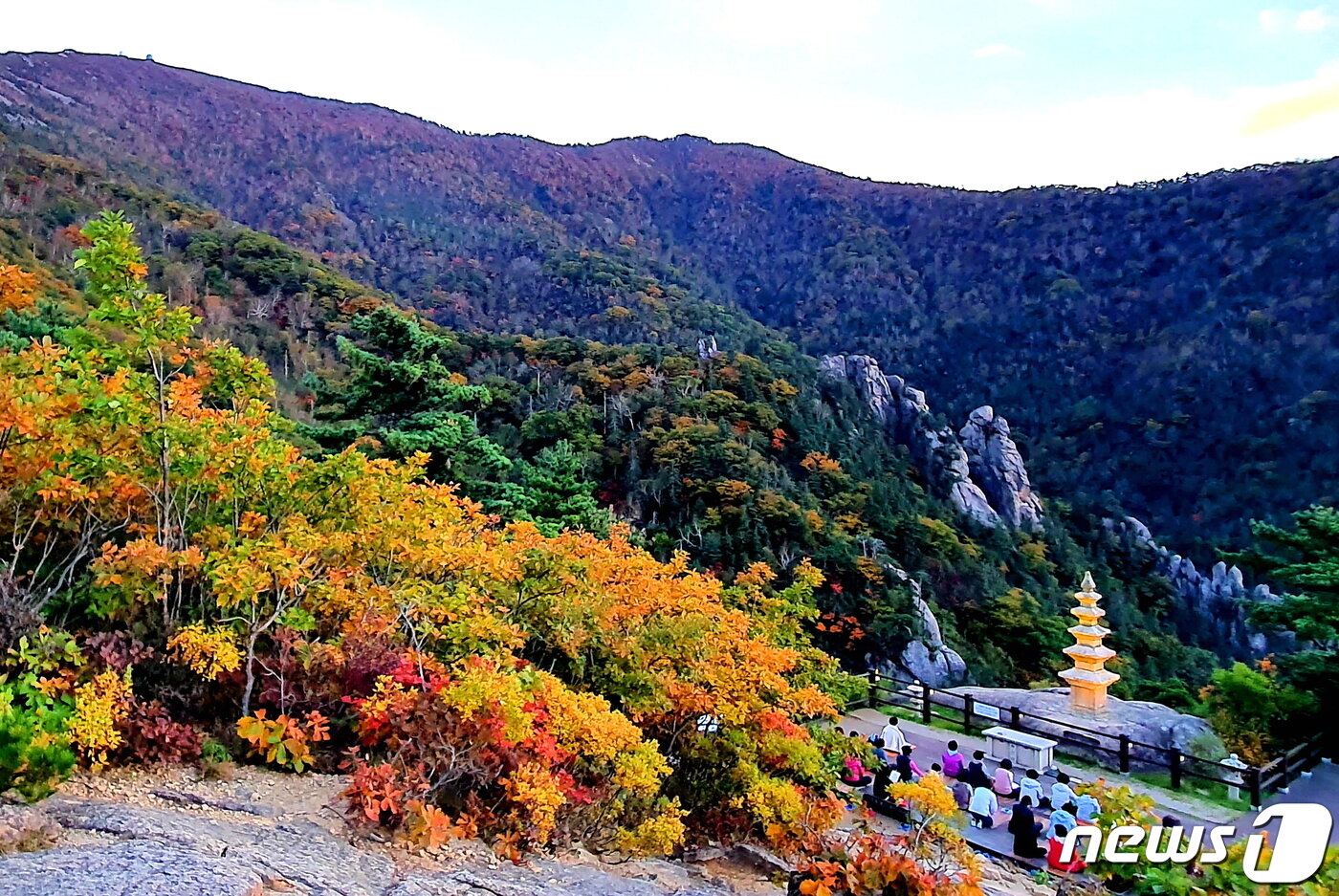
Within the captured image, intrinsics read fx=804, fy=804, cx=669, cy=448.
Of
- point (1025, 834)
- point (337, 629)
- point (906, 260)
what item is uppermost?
point (906, 260)

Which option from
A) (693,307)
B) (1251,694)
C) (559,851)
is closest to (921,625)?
(1251,694)

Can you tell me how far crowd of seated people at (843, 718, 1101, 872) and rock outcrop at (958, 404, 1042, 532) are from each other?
26.2 m

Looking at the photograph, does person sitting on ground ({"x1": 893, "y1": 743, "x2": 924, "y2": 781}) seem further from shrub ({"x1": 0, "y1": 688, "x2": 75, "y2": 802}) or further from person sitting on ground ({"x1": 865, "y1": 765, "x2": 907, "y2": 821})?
shrub ({"x1": 0, "y1": 688, "x2": 75, "y2": 802})

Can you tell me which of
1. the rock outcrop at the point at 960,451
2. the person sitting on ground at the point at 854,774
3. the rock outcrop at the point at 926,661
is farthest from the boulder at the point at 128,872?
the rock outcrop at the point at 960,451

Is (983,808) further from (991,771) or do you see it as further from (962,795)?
(991,771)

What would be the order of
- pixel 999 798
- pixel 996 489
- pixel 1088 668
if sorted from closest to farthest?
pixel 999 798 < pixel 1088 668 < pixel 996 489

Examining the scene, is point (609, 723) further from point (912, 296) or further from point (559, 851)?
point (912, 296)

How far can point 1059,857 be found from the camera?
6879 millimetres

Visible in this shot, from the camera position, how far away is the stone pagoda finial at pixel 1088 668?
11.2 meters

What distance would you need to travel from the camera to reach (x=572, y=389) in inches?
1024

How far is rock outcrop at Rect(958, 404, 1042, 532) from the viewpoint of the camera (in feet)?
111

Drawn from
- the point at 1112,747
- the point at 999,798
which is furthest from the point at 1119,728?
the point at 999,798

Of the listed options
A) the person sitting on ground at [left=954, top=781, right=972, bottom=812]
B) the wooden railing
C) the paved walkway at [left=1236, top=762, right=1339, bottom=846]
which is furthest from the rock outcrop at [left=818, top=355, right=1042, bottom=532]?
the person sitting on ground at [left=954, top=781, right=972, bottom=812]

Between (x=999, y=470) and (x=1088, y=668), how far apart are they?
25351mm
